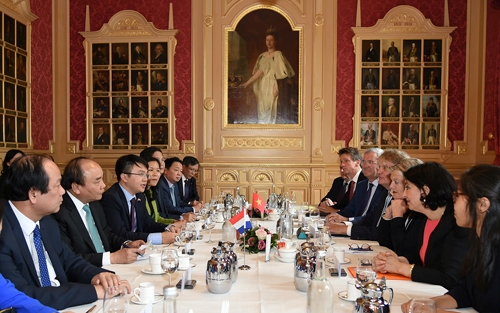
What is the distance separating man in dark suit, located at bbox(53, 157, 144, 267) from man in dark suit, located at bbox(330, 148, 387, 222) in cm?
241

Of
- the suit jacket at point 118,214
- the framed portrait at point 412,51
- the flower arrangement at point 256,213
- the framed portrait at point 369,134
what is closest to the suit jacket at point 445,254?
the suit jacket at point 118,214

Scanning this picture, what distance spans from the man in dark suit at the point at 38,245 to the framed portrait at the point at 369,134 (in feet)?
24.1

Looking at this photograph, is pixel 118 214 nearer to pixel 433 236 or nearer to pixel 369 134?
pixel 433 236

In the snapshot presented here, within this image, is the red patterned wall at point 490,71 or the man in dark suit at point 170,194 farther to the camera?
the red patterned wall at point 490,71

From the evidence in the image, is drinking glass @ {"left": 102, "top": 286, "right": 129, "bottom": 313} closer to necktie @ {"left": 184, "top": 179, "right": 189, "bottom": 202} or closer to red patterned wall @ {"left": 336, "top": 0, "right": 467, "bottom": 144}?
necktie @ {"left": 184, "top": 179, "right": 189, "bottom": 202}

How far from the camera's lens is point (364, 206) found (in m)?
5.27

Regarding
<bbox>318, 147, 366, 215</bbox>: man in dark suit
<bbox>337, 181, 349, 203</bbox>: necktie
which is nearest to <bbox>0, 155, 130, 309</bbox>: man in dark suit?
<bbox>318, 147, 366, 215</bbox>: man in dark suit

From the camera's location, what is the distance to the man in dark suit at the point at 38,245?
212 cm

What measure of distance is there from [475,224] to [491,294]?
1.10 ft

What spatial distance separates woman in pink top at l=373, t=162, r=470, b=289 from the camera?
245 cm

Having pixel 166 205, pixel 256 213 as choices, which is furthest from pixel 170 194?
pixel 256 213

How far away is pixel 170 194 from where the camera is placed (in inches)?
246

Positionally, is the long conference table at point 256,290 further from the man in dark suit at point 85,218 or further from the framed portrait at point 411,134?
the framed portrait at point 411,134

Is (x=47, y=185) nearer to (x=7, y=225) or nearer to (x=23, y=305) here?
(x=7, y=225)
